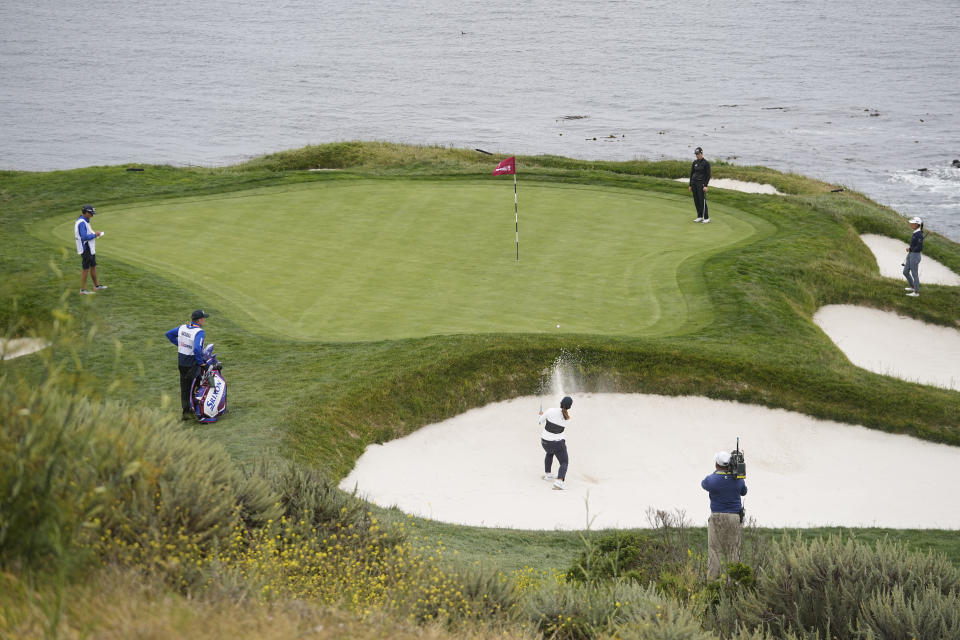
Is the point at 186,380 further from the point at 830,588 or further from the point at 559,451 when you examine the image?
the point at 830,588

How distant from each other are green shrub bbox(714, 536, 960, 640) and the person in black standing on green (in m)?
15.5

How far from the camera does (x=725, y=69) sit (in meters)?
97.9

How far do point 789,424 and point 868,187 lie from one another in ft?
135

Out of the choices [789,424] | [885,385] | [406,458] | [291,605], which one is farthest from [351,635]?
[885,385]

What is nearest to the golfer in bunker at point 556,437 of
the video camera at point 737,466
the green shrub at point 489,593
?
the video camera at point 737,466

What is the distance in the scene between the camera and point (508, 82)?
93.1m

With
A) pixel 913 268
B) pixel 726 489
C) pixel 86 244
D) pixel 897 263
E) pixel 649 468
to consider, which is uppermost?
pixel 897 263

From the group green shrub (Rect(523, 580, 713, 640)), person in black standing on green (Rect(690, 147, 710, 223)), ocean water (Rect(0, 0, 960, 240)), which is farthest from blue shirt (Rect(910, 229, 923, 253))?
ocean water (Rect(0, 0, 960, 240))

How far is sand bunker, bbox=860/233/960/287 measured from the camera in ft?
81.5

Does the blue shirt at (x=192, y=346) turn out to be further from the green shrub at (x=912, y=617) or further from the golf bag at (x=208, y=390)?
the green shrub at (x=912, y=617)

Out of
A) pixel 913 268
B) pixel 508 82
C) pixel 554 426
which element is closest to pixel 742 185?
pixel 913 268

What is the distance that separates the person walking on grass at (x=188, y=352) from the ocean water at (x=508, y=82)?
133 feet

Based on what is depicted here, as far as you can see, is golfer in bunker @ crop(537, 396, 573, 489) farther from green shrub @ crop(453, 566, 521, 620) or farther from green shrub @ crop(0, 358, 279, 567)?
green shrub @ crop(0, 358, 279, 567)

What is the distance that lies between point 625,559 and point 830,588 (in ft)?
8.47
